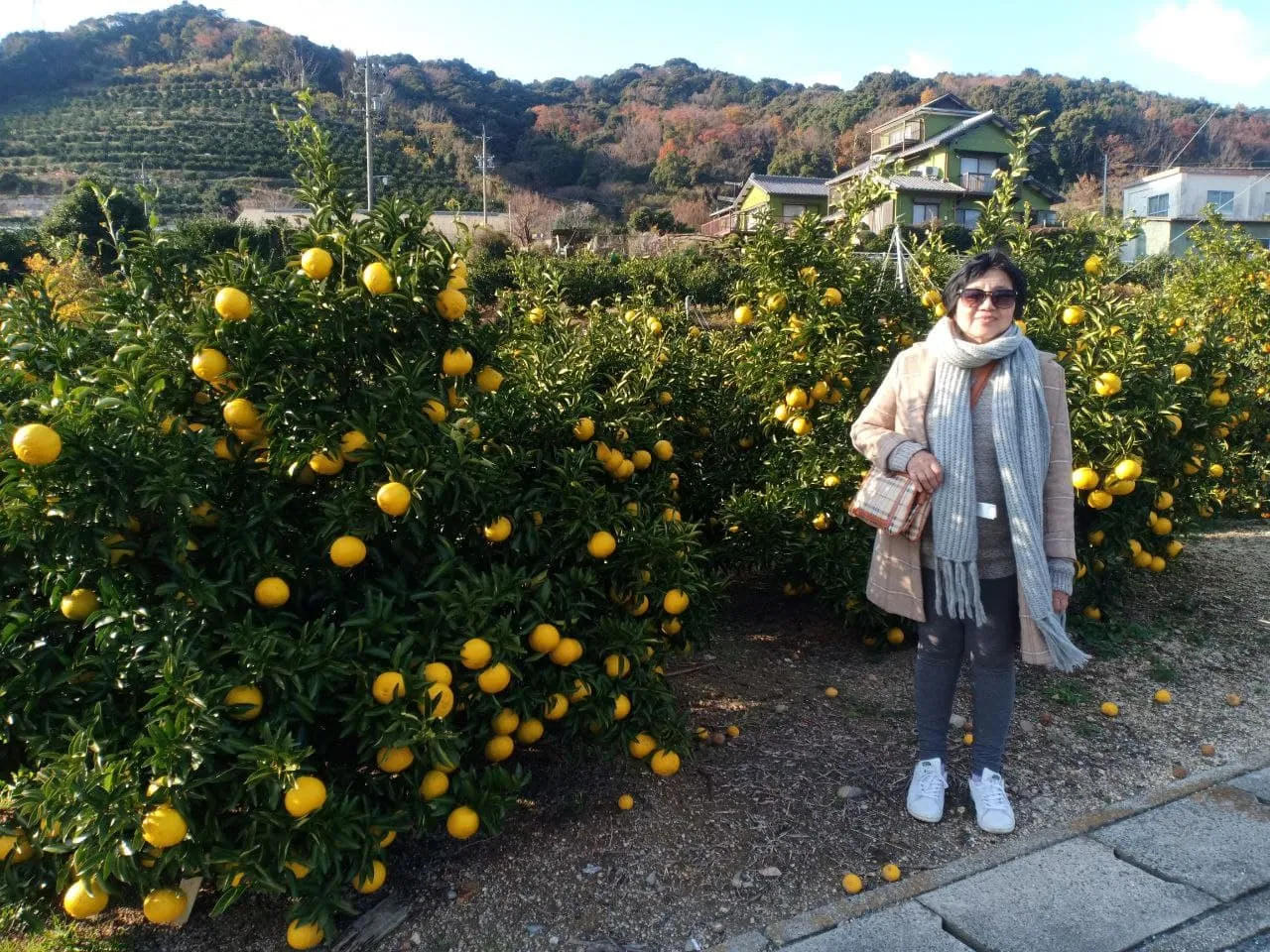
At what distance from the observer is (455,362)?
2164mm

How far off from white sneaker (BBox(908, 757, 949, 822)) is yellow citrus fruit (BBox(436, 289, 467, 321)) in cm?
201

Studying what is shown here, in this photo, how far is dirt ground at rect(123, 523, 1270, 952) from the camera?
2.14m

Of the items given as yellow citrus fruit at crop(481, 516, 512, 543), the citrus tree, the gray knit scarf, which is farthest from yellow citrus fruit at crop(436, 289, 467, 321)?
the gray knit scarf

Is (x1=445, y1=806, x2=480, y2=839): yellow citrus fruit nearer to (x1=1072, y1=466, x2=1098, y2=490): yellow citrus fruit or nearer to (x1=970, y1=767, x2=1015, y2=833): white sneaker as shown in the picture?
(x1=970, y1=767, x2=1015, y2=833): white sneaker

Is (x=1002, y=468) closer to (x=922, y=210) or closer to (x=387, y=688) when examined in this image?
(x=387, y=688)

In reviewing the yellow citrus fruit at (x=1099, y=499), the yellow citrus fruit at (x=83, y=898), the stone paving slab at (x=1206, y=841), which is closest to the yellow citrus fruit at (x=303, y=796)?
the yellow citrus fruit at (x=83, y=898)

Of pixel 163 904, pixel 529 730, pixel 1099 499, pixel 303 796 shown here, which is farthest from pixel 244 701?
pixel 1099 499

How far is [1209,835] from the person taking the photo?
2479 millimetres

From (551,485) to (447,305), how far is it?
62 cm

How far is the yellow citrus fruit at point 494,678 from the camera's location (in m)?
2.04

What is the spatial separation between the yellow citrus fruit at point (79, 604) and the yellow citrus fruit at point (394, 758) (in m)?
0.72

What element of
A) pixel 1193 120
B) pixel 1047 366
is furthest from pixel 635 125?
pixel 1047 366

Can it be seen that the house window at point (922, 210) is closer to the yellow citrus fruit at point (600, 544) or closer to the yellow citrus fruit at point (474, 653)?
the yellow citrus fruit at point (600, 544)

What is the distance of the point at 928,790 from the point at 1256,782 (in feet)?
3.96
